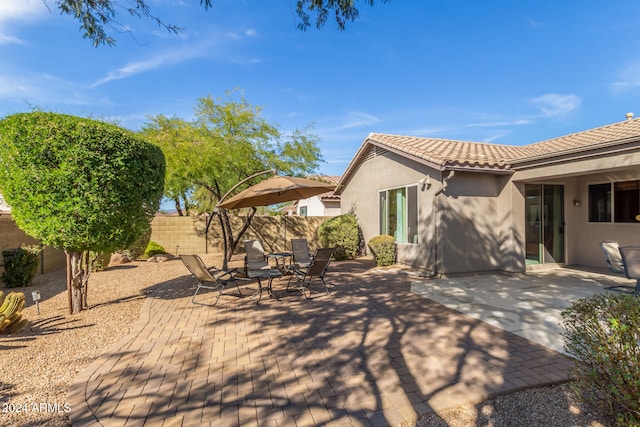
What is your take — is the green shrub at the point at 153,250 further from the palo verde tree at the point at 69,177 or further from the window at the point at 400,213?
the window at the point at 400,213

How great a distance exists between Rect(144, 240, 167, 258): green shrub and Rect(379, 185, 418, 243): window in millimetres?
10650

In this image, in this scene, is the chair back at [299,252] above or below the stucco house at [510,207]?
below

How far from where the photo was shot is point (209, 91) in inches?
574

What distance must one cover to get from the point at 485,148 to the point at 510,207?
3587 millimetres

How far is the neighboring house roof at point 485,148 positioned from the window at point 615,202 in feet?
5.87

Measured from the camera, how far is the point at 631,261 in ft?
21.3

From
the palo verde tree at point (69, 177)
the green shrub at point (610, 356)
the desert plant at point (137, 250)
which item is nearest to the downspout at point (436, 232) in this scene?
the green shrub at point (610, 356)

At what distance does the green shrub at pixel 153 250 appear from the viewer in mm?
14500

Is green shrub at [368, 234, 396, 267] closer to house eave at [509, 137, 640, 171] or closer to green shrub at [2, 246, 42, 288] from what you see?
house eave at [509, 137, 640, 171]

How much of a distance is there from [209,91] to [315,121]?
542 centimetres

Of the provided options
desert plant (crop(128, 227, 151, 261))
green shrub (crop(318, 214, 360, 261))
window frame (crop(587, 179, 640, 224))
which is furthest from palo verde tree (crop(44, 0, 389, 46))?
desert plant (crop(128, 227, 151, 261))

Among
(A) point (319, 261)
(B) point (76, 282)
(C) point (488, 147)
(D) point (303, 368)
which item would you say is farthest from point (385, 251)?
(B) point (76, 282)

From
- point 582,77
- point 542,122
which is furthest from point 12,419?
point 542,122

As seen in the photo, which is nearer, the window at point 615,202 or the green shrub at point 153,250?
the window at point 615,202
